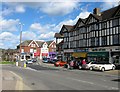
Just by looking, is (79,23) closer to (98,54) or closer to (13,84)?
(98,54)

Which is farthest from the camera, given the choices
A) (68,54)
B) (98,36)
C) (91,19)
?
(68,54)

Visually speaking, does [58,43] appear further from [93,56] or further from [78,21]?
[93,56]

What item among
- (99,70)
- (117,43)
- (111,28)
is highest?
(111,28)

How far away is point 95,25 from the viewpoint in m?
52.0

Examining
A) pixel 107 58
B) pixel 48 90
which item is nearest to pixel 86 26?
pixel 107 58

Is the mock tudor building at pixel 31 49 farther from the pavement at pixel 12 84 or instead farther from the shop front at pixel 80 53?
the pavement at pixel 12 84

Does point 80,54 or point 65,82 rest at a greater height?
point 80,54

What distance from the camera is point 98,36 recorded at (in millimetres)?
50625

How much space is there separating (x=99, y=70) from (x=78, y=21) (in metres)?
25.0

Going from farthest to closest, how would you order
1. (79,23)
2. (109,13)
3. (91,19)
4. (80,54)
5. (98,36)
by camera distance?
(79,23) < (80,54) < (91,19) < (98,36) < (109,13)

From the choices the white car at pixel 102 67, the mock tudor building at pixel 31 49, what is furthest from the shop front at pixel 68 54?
the mock tudor building at pixel 31 49

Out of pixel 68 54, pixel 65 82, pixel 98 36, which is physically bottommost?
pixel 65 82

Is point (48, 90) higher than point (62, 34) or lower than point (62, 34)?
lower

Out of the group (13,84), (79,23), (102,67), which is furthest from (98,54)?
(13,84)
